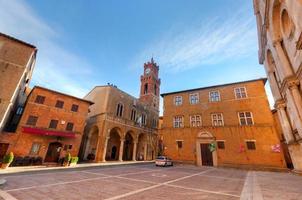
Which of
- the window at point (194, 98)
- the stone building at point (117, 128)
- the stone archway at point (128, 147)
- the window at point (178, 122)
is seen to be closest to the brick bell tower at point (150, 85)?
the stone building at point (117, 128)

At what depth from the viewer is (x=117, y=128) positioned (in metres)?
26.8

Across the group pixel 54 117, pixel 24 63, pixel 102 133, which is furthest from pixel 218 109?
pixel 24 63

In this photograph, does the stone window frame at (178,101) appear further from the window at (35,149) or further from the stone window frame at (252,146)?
the window at (35,149)

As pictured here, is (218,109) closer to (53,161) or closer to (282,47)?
(282,47)

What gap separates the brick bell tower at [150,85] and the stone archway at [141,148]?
49.1 ft

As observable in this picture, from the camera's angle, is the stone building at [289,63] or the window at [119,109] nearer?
the stone building at [289,63]

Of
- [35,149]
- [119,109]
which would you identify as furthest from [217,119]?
[35,149]

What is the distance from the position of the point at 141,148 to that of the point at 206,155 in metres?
15.6

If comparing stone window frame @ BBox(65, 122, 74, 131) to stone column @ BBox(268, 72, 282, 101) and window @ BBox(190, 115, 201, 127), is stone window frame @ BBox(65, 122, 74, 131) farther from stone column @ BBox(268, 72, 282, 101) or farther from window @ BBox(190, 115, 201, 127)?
stone column @ BBox(268, 72, 282, 101)

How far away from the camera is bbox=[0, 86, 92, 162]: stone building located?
17.2 metres

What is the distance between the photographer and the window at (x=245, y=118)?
1993 cm

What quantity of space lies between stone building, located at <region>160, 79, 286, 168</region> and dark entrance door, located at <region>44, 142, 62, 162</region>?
15.9m

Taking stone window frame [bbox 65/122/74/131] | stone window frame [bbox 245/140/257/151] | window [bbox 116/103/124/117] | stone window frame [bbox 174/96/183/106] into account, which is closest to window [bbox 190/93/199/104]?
stone window frame [bbox 174/96/183/106]

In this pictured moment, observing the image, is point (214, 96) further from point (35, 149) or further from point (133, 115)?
point (35, 149)
